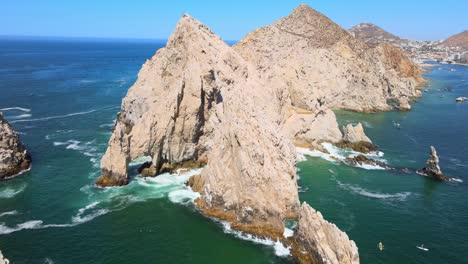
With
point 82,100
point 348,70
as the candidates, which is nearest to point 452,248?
point 348,70

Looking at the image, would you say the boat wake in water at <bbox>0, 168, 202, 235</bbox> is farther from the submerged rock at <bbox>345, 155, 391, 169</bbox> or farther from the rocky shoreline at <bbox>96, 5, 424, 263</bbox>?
the submerged rock at <bbox>345, 155, 391, 169</bbox>

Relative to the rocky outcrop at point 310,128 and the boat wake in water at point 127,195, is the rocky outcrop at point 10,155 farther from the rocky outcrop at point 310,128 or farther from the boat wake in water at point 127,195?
the rocky outcrop at point 310,128

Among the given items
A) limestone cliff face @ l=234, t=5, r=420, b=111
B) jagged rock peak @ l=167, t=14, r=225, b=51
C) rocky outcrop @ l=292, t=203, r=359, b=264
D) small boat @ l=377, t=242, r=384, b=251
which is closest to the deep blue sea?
small boat @ l=377, t=242, r=384, b=251

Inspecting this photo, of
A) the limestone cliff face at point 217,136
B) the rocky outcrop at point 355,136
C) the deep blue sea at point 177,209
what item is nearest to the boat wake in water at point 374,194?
the deep blue sea at point 177,209

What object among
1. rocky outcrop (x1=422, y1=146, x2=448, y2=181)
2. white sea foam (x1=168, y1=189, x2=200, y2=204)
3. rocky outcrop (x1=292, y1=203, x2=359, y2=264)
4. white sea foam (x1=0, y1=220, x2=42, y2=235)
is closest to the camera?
rocky outcrop (x1=292, y1=203, x2=359, y2=264)

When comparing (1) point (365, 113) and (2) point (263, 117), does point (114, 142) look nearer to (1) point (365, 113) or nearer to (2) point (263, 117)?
(2) point (263, 117)

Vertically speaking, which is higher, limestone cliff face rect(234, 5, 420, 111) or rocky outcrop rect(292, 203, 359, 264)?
limestone cliff face rect(234, 5, 420, 111)

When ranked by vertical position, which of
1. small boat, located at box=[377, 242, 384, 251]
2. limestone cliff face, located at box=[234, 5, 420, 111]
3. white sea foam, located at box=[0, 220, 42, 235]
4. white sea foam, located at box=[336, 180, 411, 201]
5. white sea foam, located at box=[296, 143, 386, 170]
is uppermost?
limestone cliff face, located at box=[234, 5, 420, 111]
